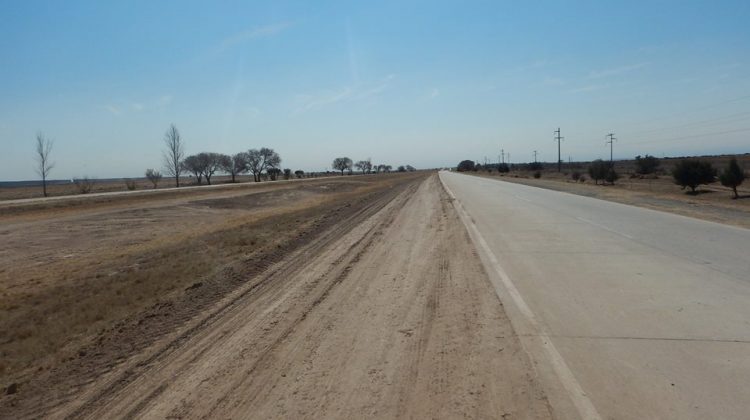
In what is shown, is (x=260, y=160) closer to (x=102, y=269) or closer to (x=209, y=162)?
(x=209, y=162)

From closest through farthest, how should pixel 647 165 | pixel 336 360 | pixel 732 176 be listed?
pixel 336 360 → pixel 732 176 → pixel 647 165

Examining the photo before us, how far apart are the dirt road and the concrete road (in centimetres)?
43

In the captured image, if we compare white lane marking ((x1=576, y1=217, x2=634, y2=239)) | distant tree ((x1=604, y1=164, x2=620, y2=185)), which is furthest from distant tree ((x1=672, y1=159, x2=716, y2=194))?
white lane marking ((x1=576, y1=217, x2=634, y2=239))

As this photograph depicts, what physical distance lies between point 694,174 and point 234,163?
339 ft

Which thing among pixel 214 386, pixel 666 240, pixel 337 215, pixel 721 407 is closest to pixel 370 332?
pixel 214 386

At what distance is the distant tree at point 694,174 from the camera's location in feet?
127

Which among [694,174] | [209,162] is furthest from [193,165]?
[694,174]

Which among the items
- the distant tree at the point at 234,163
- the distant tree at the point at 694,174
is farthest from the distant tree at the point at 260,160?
the distant tree at the point at 694,174

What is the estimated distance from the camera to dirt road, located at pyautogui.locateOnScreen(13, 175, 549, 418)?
421 cm

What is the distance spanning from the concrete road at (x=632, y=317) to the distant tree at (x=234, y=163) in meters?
115

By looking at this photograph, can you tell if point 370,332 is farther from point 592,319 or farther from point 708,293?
point 708,293

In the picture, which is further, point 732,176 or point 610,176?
point 610,176

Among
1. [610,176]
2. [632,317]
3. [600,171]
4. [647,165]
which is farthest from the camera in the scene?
[647,165]

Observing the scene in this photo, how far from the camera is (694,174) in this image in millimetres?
38719
